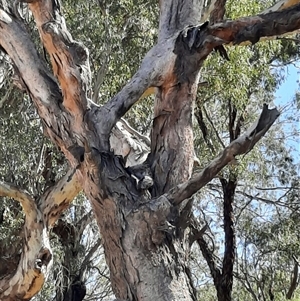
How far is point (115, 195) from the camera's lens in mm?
3730

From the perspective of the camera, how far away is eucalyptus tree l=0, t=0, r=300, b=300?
140 inches

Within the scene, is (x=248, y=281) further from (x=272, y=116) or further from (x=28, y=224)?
(x=272, y=116)

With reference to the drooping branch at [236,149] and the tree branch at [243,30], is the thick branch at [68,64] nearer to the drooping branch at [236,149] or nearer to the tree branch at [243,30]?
the tree branch at [243,30]

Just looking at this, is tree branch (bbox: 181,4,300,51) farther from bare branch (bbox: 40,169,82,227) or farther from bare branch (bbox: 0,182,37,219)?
bare branch (bbox: 0,182,37,219)

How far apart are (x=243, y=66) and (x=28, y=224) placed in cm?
315

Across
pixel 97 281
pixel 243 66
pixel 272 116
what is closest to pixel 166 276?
pixel 272 116

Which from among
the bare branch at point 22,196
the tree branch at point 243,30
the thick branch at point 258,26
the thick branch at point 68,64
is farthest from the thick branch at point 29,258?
the thick branch at point 258,26

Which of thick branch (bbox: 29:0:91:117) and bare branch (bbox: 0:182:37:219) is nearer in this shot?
thick branch (bbox: 29:0:91:117)

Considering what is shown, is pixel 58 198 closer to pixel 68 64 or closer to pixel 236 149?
pixel 68 64

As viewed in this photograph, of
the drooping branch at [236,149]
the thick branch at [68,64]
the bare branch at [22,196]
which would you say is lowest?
the drooping branch at [236,149]

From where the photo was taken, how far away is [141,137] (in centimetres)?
473

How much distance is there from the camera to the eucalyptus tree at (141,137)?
11.6 ft

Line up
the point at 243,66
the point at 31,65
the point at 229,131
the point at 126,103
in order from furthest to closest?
the point at 229,131 < the point at 243,66 < the point at 31,65 < the point at 126,103

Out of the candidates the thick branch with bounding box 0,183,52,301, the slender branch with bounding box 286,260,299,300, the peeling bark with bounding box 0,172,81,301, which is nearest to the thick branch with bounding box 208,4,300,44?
the peeling bark with bounding box 0,172,81,301
